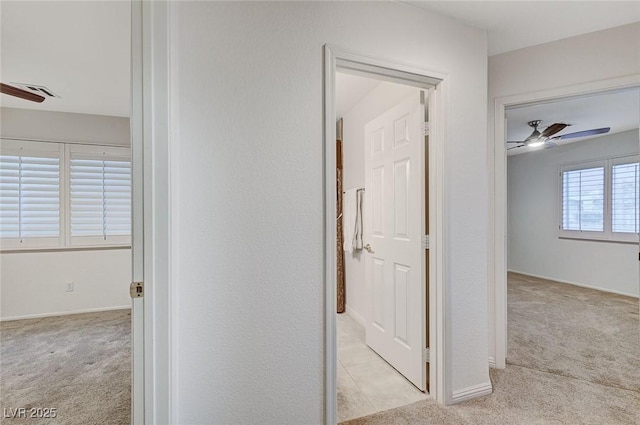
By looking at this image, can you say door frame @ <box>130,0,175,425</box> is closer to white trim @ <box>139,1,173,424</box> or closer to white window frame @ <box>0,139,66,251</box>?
white trim @ <box>139,1,173,424</box>

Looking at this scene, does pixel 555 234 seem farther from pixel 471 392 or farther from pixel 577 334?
pixel 471 392

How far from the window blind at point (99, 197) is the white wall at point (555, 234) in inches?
281

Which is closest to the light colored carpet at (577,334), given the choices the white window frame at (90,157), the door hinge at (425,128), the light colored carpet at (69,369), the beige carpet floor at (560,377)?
the beige carpet floor at (560,377)

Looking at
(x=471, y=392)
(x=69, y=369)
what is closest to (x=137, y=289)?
(x=69, y=369)

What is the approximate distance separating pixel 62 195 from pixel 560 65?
532 centimetres

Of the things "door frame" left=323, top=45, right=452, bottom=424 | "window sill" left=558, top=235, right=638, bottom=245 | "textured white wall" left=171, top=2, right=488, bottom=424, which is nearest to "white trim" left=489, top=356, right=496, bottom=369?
"door frame" left=323, top=45, right=452, bottom=424

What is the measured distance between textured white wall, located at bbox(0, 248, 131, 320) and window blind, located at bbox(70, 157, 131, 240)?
31 centimetres

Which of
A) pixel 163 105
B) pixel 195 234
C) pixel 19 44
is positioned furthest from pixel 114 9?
pixel 195 234

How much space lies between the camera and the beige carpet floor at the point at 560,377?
1749mm

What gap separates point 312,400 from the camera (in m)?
1.49

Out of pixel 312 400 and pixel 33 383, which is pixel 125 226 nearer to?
pixel 33 383

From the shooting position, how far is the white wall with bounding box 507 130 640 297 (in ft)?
14.6

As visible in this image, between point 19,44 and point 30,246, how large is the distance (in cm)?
251

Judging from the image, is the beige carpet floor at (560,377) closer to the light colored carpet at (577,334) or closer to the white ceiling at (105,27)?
the light colored carpet at (577,334)
